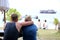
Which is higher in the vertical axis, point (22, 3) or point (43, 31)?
point (22, 3)

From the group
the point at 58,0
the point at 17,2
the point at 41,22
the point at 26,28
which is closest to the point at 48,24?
the point at 41,22

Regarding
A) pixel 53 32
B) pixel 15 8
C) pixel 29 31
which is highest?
pixel 15 8

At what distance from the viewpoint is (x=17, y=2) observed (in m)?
5.55

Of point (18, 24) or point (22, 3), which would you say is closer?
point (18, 24)

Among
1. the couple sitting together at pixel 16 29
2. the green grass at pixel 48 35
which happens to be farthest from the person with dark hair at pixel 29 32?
the green grass at pixel 48 35

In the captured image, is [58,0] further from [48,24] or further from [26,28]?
[26,28]

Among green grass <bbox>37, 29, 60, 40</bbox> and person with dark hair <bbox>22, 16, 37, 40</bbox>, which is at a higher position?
person with dark hair <bbox>22, 16, 37, 40</bbox>

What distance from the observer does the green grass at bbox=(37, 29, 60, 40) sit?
17.7 feet

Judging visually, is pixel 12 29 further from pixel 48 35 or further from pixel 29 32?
pixel 48 35

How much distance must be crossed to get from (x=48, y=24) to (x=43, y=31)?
273mm

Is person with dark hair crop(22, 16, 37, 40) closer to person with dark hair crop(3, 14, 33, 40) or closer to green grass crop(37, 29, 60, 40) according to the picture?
person with dark hair crop(3, 14, 33, 40)

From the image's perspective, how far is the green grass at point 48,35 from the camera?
539 centimetres

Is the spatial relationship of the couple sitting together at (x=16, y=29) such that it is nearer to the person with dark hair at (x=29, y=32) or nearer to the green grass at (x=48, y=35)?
the person with dark hair at (x=29, y=32)

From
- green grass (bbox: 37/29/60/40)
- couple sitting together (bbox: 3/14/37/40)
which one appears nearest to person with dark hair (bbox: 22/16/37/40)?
couple sitting together (bbox: 3/14/37/40)
